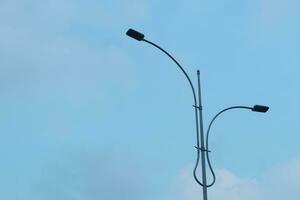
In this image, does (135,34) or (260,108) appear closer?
(135,34)

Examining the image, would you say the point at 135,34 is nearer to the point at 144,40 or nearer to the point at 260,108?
the point at 144,40

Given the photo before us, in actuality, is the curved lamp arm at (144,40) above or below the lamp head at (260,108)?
above

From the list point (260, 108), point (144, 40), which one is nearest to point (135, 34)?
point (144, 40)

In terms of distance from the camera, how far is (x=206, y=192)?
842 inches

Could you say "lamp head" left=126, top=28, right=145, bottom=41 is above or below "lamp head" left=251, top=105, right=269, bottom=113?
above

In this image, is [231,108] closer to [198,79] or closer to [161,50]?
[198,79]

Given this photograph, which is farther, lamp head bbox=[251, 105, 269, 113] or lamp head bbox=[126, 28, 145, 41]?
lamp head bbox=[251, 105, 269, 113]

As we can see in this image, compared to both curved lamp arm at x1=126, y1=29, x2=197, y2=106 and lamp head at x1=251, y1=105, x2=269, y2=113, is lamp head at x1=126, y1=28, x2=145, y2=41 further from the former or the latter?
lamp head at x1=251, y1=105, x2=269, y2=113

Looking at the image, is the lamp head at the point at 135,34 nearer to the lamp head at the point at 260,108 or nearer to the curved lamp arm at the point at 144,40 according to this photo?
the curved lamp arm at the point at 144,40

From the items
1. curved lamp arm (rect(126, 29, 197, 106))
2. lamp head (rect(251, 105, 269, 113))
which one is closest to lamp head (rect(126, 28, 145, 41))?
curved lamp arm (rect(126, 29, 197, 106))

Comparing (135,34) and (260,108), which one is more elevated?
(135,34)

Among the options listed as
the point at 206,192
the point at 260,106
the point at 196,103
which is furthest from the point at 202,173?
the point at 260,106

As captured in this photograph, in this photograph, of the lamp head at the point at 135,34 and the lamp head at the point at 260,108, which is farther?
the lamp head at the point at 260,108

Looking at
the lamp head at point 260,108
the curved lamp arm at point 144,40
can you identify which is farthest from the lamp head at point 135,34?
the lamp head at point 260,108
